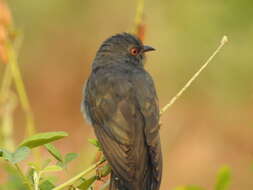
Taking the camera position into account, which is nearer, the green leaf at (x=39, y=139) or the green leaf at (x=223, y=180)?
the green leaf at (x=39, y=139)

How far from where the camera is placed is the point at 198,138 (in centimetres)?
1060

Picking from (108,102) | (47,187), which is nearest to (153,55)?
(108,102)

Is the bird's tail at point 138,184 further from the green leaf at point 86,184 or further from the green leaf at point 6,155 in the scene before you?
the green leaf at point 6,155

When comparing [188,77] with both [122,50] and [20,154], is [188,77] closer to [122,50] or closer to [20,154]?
[122,50]

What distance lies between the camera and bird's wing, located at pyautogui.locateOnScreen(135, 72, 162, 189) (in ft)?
18.3

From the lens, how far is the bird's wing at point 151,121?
5.58 m

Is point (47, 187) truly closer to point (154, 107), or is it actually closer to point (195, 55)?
point (154, 107)

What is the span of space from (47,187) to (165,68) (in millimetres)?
6703

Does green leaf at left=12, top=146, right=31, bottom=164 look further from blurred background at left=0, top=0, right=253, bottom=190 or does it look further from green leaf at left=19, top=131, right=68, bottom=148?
blurred background at left=0, top=0, right=253, bottom=190

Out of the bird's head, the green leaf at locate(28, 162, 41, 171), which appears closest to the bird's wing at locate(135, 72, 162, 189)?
the bird's head

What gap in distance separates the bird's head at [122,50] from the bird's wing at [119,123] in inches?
26.1

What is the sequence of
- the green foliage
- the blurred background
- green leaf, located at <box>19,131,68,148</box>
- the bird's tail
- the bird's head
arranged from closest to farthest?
the green foliage
green leaf, located at <box>19,131,68,148</box>
the bird's tail
the bird's head
the blurred background

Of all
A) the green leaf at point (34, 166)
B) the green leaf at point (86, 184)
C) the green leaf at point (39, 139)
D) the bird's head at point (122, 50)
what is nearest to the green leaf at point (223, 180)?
the green leaf at point (86, 184)

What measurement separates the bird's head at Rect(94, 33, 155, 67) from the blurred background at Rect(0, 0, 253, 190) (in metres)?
2.43
